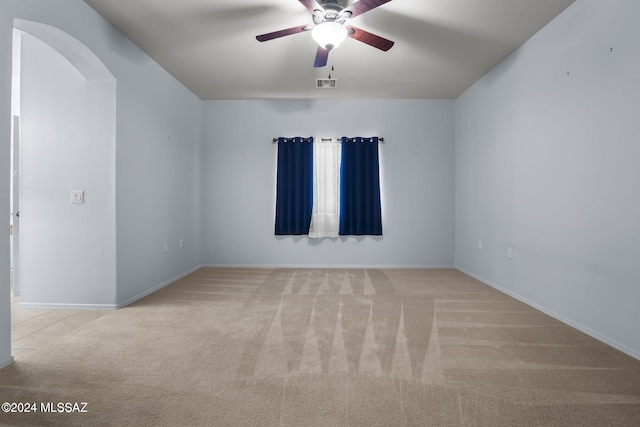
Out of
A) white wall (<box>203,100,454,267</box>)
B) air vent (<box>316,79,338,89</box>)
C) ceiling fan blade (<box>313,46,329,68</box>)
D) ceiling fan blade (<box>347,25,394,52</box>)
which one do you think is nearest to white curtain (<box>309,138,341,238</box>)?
white wall (<box>203,100,454,267</box>)

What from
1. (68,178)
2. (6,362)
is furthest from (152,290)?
(6,362)

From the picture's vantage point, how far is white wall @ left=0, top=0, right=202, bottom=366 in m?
2.07

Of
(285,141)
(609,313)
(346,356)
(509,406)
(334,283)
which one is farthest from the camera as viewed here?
(285,141)

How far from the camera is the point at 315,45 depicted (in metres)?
3.49

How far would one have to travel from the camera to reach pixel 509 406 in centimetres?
166

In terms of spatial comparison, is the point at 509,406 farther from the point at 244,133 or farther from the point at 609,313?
the point at 244,133

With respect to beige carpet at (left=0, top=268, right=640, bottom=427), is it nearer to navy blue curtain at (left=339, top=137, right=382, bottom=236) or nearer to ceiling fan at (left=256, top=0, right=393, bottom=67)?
navy blue curtain at (left=339, top=137, right=382, bottom=236)

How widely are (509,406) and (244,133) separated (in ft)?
15.9

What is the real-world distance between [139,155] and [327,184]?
8.79ft

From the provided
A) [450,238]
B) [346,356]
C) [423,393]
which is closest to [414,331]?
[346,356]

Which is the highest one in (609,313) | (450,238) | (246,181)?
(246,181)

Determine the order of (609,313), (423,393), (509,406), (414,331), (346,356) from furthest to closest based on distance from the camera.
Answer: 1. (414,331)
2. (609,313)
3. (346,356)
4. (423,393)
5. (509,406)

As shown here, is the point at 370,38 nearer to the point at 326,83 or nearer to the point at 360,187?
the point at 326,83

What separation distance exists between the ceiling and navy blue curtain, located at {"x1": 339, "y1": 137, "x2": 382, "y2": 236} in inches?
32.5
